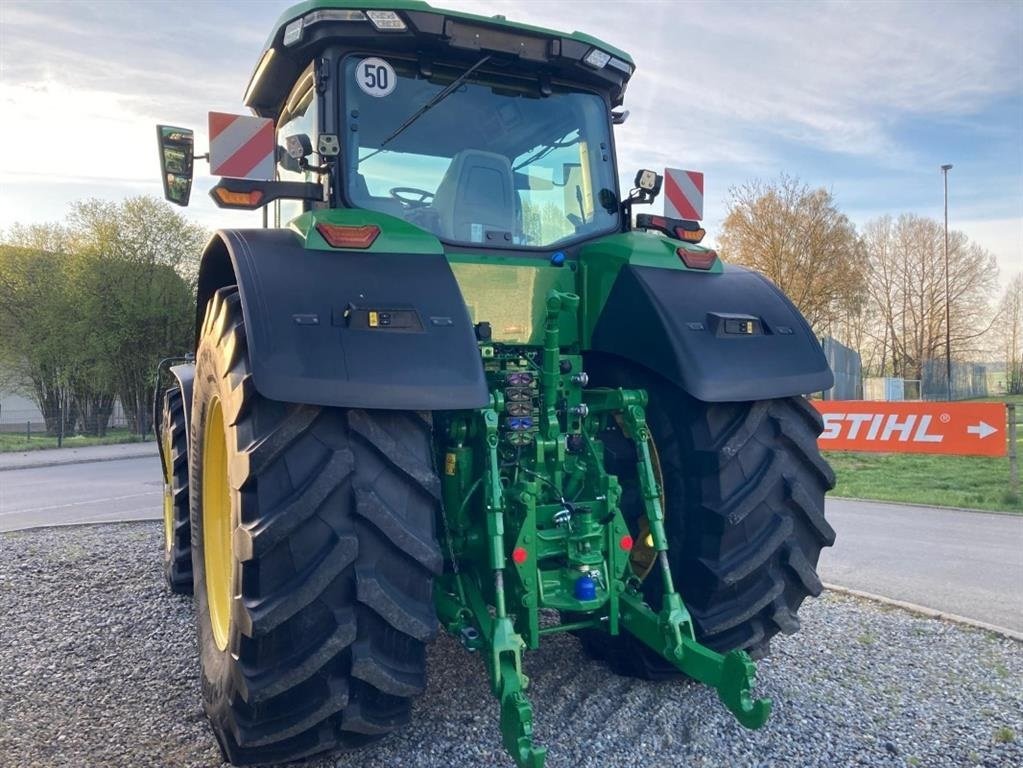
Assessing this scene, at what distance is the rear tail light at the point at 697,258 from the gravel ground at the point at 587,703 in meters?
1.82

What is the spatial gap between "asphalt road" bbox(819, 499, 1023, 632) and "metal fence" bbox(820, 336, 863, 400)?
14.1 meters

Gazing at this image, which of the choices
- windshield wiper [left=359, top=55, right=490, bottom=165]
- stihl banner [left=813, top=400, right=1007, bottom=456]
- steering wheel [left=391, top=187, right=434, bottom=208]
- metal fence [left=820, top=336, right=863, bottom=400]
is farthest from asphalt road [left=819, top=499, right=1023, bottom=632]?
metal fence [left=820, top=336, right=863, bottom=400]

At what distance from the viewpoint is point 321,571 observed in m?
2.42

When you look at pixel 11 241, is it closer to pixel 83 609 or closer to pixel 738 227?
pixel 738 227

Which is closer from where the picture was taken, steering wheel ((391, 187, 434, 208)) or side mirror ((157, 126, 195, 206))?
steering wheel ((391, 187, 434, 208))

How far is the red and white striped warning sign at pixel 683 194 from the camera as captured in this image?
420cm

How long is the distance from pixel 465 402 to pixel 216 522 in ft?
4.87

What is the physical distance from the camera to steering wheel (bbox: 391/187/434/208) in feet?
11.5

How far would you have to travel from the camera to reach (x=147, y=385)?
94.3 feet

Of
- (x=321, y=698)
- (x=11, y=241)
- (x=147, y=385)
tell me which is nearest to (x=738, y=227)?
(x=147, y=385)

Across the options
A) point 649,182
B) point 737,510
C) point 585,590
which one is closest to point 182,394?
point 585,590

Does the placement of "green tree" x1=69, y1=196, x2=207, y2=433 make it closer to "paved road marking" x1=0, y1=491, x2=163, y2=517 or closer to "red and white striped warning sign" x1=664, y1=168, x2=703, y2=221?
"paved road marking" x1=0, y1=491, x2=163, y2=517

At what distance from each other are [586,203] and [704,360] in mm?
1213

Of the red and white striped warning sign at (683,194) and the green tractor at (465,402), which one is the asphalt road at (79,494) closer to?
the green tractor at (465,402)
